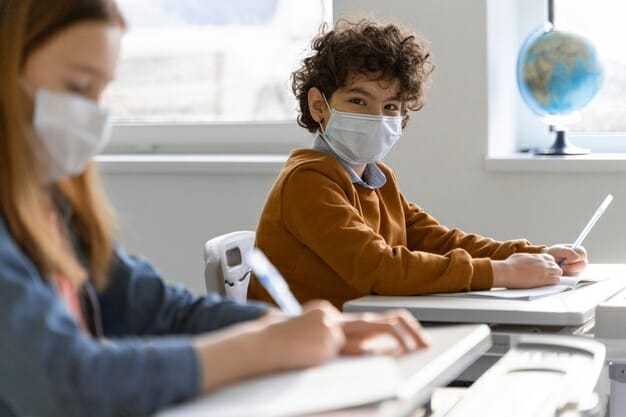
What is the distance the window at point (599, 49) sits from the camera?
3.30 m

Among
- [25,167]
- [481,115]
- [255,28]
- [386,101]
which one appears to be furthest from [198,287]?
[25,167]

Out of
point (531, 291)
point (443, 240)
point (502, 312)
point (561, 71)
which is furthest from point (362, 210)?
point (561, 71)

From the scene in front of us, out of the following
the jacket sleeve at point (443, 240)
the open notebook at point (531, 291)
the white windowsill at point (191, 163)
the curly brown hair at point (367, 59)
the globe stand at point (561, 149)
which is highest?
the curly brown hair at point (367, 59)

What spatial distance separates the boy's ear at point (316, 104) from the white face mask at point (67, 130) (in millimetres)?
1158

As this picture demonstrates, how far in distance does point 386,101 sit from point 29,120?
125 centimetres

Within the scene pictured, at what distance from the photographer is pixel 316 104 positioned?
2412 mm

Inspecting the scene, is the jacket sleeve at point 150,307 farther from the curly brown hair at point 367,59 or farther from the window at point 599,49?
the window at point 599,49

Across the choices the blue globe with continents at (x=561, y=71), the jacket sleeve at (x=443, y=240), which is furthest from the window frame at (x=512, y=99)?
the jacket sleeve at (x=443, y=240)

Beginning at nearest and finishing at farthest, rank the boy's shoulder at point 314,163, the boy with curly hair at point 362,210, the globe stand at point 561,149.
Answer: the boy with curly hair at point 362,210, the boy's shoulder at point 314,163, the globe stand at point 561,149

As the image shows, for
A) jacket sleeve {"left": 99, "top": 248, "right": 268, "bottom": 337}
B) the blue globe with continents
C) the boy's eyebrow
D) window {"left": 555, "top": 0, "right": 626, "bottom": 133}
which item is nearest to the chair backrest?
the boy's eyebrow

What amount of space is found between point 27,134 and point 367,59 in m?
1.25

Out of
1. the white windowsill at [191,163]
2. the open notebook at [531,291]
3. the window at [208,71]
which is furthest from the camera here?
the window at [208,71]

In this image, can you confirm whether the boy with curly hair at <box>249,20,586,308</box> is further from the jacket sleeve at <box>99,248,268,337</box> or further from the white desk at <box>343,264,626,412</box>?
the jacket sleeve at <box>99,248,268,337</box>

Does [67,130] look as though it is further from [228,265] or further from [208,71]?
[208,71]
